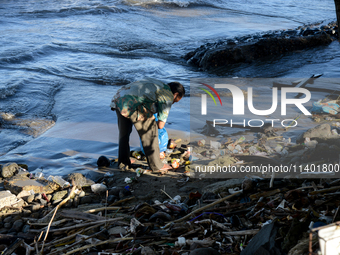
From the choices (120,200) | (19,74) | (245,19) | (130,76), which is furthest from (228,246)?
(245,19)

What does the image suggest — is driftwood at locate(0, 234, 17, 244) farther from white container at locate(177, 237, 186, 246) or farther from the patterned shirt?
the patterned shirt

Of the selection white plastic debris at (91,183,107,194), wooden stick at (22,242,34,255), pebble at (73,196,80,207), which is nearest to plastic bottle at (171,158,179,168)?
white plastic debris at (91,183,107,194)

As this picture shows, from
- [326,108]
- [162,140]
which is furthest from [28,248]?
[326,108]

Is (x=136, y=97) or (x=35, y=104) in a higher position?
(x=136, y=97)

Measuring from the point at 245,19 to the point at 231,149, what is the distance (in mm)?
16259

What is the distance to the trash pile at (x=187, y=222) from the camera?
2.17m

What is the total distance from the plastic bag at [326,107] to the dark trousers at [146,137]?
317cm

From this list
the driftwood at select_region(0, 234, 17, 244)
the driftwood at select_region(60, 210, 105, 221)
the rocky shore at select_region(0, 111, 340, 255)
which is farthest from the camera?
the driftwood at select_region(60, 210, 105, 221)

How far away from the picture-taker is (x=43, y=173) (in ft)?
15.0

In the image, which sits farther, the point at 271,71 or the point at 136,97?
the point at 271,71

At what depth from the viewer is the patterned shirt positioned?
4059 mm

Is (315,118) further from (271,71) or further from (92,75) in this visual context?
(92,75)

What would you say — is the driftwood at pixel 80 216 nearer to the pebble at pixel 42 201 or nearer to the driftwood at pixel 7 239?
the driftwood at pixel 7 239

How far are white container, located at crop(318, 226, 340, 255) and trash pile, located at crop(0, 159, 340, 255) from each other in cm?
33
